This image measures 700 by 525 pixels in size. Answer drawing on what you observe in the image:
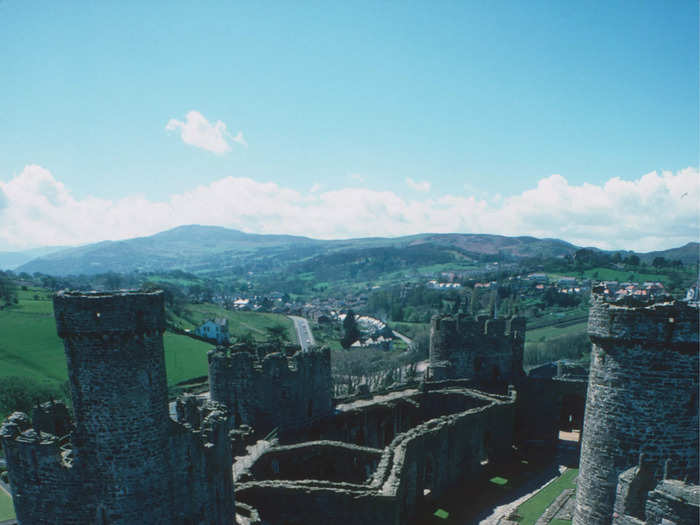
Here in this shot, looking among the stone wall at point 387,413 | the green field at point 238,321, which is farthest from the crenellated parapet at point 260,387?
the green field at point 238,321

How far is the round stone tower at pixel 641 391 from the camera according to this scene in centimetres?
998

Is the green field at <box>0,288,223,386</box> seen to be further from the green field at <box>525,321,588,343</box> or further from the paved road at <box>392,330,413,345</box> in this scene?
the green field at <box>525,321,588,343</box>

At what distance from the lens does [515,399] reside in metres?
29.1

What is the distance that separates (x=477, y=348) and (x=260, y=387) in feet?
52.7

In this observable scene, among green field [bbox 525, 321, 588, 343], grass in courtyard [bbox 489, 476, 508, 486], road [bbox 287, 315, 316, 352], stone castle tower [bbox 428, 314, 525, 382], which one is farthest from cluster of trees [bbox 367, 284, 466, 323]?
grass in courtyard [bbox 489, 476, 508, 486]

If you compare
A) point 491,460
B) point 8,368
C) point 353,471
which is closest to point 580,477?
point 353,471

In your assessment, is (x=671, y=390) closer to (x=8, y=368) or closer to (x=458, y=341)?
(x=458, y=341)

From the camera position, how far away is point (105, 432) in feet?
36.8

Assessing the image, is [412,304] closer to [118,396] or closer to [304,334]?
[304,334]

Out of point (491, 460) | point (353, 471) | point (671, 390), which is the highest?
point (671, 390)

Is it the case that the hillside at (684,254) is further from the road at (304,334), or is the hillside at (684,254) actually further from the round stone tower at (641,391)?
the round stone tower at (641,391)

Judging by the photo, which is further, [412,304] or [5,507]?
[412,304]

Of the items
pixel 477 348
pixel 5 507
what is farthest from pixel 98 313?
pixel 5 507

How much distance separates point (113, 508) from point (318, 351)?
14925mm
